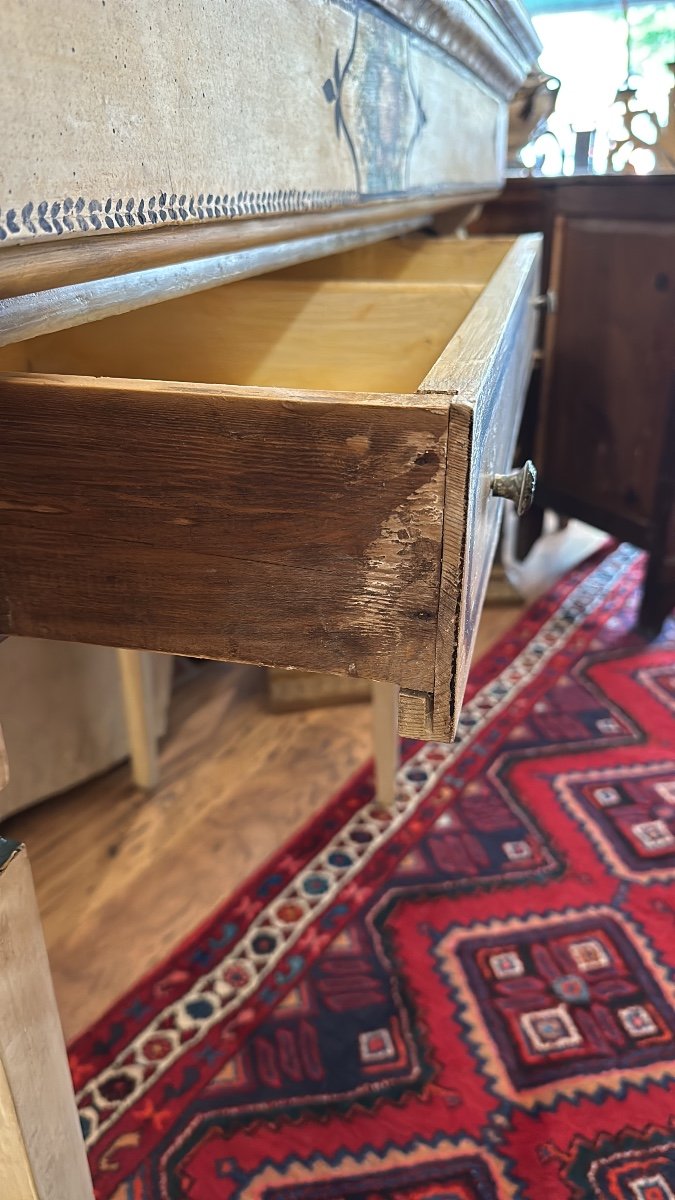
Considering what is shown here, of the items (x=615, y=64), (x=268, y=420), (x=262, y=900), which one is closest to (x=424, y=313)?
(x=268, y=420)

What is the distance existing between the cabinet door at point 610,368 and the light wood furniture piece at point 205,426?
3.04 feet

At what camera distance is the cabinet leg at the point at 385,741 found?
106cm

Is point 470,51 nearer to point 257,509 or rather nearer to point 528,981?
point 257,509

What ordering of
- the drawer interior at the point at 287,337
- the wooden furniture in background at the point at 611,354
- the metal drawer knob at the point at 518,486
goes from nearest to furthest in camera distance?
the metal drawer knob at the point at 518,486 → the drawer interior at the point at 287,337 → the wooden furniture in background at the point at 611,354

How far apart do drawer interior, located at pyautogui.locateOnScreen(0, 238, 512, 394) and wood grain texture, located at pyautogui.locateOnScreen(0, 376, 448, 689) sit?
0.94 feet

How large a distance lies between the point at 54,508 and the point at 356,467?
17 cm

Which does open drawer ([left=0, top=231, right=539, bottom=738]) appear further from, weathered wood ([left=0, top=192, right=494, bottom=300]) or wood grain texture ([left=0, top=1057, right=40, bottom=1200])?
wood grain texture ([left=0, top=1057, right=40, bottom=1200])

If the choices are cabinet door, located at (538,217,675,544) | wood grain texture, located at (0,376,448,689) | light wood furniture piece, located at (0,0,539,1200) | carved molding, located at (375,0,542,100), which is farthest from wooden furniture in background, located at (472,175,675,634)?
wood grain texture, located at (0,376,448,689)

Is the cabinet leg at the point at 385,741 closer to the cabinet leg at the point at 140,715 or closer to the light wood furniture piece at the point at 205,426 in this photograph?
the cabinet leg at the point at 140,715

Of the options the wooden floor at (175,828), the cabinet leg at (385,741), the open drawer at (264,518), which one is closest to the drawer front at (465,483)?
the open drawer at (264,518)

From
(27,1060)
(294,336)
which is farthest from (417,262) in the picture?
(27,1060)

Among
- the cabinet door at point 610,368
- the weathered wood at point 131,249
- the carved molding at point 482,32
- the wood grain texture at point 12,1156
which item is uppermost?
the carved molding at point 482,32

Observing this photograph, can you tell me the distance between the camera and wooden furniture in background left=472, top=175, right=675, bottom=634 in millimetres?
1408

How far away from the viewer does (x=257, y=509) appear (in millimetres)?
430
